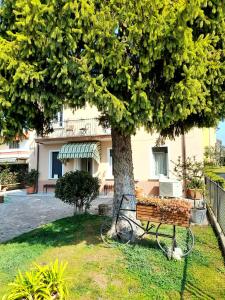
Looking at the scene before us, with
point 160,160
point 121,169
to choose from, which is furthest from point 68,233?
point 160,160

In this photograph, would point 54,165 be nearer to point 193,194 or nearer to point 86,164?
point 86,164

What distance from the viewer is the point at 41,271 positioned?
5.90 meters

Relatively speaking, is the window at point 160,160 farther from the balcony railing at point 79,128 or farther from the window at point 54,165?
the window at point 54,165

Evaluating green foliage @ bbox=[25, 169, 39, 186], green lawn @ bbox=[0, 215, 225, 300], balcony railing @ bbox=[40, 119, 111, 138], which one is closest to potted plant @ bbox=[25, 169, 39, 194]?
green foliage @ bbox=[25, 169, 39, 186]

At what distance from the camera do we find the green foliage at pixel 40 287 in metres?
5.29

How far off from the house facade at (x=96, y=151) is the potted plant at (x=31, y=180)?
1.94 ft

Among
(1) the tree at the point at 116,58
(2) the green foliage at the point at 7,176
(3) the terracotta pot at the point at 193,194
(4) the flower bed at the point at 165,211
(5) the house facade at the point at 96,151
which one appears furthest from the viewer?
(2) the green foliage at the point at 7,176

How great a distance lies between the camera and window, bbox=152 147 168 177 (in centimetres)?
2470

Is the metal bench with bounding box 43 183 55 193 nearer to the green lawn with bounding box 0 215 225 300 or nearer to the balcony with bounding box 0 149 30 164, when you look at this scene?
the balcony with bounding box 0 149 30 164

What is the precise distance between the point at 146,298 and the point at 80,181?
8.49 meters

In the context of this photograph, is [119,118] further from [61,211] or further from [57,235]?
[61,211]

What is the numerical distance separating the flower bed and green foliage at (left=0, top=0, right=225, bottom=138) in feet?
7.56

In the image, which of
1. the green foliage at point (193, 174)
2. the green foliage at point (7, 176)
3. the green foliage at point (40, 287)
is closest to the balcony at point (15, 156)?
the green foliage at point (7, 176)

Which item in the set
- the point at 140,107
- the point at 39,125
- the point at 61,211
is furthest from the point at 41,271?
the point at 61,211
